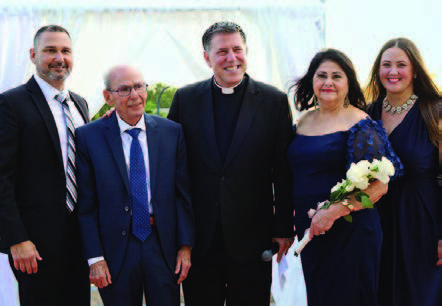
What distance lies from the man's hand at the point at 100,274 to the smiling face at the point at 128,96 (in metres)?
0.86

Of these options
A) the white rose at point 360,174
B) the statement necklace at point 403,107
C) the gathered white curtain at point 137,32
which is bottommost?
the white rose at point 360,174

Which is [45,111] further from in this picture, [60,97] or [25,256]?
[25,256]

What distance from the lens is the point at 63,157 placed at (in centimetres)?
295

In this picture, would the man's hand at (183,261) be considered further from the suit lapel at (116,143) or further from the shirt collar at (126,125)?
the shirt collar at (126,125)

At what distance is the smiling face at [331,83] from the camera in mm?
2945

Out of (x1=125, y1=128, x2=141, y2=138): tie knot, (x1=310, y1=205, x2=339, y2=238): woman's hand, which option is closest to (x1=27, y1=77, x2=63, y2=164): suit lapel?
(x1=125, y1=128, x2=141, y2=138): tie knot

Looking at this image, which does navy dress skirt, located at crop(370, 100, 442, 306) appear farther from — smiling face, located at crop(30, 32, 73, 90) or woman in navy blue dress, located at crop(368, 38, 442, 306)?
smiling face, located at crop(30, 32, 73, 90)

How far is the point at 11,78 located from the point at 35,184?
2101 mm

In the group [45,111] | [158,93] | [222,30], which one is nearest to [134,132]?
[45,111]

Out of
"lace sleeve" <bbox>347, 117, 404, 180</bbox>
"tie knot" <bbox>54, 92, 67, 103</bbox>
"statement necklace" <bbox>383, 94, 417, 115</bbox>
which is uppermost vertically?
"tie knot" <bbox>54, 92, 67, 103</bbox>

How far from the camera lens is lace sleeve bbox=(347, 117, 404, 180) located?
274 centimetres

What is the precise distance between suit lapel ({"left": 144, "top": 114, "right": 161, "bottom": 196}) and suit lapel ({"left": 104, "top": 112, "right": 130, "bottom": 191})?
0.48ft

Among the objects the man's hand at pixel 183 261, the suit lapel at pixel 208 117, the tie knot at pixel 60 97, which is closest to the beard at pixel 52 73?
the tie knot at pixel 60 97

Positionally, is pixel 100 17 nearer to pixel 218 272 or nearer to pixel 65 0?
pixel 65 0
